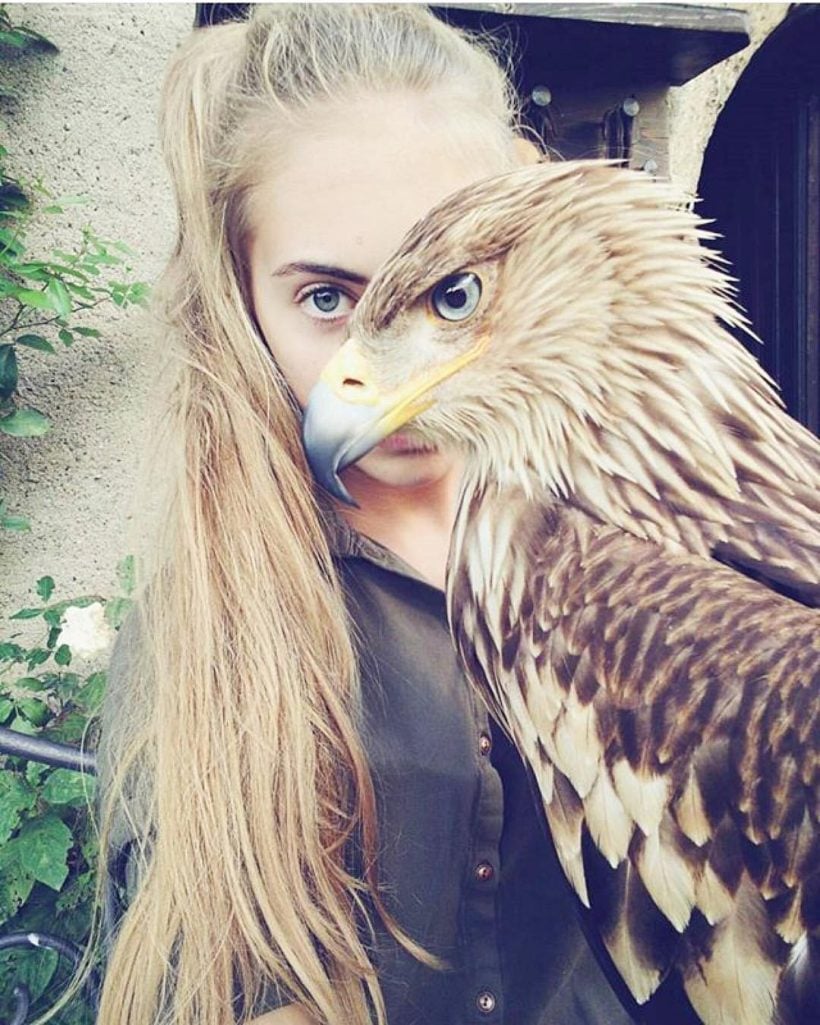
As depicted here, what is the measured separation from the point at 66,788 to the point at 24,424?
0.40 metres

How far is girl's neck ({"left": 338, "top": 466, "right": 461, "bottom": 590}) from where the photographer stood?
2.19ft

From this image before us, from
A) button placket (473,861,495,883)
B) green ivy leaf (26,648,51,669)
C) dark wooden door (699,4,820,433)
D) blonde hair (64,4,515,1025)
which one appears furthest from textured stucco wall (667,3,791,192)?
green ivy leaf (26,648,51,669)

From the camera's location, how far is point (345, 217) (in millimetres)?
→ 618

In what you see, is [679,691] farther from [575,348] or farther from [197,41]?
[197,41]

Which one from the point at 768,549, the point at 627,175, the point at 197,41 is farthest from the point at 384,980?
the point at 197,41

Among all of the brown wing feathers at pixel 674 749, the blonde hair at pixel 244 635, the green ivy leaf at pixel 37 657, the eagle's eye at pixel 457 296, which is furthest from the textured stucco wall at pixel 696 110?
the green ivy leaf at pixel 37 657

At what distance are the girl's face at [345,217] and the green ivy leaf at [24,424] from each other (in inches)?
16.8

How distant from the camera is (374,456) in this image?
65cm

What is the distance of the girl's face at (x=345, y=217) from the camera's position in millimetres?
613

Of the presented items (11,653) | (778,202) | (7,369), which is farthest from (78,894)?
(778,202)

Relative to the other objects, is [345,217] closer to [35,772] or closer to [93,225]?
[93,225]

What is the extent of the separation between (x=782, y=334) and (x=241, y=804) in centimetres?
60

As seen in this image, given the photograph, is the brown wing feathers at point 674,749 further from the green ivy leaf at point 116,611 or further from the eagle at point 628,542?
the green ivy leaf at point 116,611

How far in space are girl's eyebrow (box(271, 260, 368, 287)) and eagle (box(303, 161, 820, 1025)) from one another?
0.07 metres
